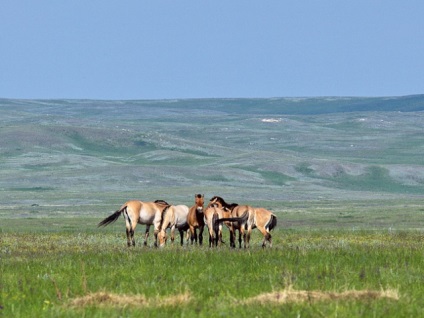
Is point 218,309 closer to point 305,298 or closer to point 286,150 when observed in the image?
point 305,298

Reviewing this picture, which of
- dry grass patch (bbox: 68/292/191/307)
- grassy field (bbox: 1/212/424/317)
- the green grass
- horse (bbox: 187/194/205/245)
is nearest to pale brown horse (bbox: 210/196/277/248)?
horse (bbox: 187/194/205/245)

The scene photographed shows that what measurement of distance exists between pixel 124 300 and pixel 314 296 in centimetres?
256

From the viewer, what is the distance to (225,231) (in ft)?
139

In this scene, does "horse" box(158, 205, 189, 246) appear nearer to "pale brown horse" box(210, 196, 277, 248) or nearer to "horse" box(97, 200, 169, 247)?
"horse" box(97, 200, 169, 247)

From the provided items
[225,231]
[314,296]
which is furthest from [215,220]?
[225,231]

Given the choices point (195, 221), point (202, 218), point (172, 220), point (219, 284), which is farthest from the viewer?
point (172, 220)

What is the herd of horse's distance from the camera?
1054 inches

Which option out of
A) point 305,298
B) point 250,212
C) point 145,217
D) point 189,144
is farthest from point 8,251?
point 189,144

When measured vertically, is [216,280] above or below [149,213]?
above

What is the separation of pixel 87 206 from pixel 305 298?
68.9m

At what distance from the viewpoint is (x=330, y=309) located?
12016 mm

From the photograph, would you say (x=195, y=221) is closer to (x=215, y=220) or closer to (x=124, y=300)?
(x=215, y=220)


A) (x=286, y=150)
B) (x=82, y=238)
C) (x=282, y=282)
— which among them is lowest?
(x=286, y=150)

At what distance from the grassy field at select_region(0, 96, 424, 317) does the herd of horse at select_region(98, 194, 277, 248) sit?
0.68m
